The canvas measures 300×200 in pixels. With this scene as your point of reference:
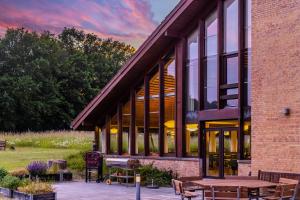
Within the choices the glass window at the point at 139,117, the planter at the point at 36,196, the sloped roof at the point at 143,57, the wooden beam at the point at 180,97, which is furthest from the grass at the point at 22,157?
the planter at the point at 36,196

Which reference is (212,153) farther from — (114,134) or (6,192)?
(6,192)

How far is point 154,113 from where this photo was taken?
23.8 m

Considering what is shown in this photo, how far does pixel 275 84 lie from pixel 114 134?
11.3 metres

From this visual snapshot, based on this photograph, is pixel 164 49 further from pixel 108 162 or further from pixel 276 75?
pixel 276 75

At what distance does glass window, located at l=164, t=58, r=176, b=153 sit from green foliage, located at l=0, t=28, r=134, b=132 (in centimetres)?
3664

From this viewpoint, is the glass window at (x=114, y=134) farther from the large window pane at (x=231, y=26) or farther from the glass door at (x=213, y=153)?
the large window pane at (x=231, y=26)

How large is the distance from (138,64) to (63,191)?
7246 mm

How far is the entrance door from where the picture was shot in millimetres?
19875

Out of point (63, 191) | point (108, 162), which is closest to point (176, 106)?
point (108, 162)

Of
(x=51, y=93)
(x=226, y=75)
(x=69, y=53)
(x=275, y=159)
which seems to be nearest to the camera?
(x=275, y=159)

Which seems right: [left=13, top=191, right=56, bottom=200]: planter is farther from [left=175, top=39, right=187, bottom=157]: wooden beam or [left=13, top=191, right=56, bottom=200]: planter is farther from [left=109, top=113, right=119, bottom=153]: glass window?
[left=109, top=113, right=119, bottom=153]: glass window

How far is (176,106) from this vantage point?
22391 millimetres

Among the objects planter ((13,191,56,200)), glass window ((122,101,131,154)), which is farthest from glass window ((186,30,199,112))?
planter ((13,191,56,200))

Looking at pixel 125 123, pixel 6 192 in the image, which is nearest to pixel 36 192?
pixel 6 192
